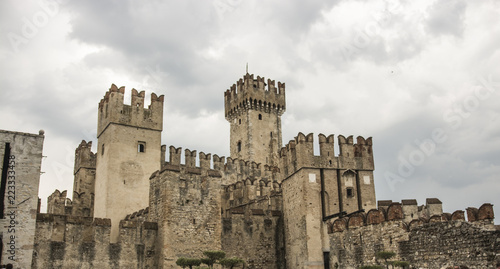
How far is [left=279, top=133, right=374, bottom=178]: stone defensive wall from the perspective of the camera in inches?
1133

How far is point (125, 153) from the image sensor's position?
103ft

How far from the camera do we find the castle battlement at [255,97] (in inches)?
2163

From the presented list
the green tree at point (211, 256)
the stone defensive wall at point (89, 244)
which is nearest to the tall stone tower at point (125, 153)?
the stone defensive wall at point (89, 244)

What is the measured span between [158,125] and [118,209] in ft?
20.6

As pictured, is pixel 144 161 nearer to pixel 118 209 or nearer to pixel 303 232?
pixel 118 209

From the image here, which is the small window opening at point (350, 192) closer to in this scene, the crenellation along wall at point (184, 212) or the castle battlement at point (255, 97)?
the crenellation along wall at point (184, 212)

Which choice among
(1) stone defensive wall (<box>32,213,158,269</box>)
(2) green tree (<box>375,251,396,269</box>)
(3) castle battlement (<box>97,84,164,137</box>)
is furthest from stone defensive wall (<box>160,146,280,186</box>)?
(2) green tree (<box>375,251,396,269</box>)

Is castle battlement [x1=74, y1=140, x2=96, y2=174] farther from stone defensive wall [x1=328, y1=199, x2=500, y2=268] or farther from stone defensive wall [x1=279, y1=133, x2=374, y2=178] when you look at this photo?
stone defensive wall [x1=328, y1=199, x2=500, y2=268]

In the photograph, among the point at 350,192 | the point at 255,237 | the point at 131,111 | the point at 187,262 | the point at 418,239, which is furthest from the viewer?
the point at 131,111

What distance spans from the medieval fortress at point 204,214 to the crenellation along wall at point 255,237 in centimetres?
6

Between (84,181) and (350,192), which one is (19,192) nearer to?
(84,181)

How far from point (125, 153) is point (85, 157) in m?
6.89

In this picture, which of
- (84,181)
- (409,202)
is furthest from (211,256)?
(84,181)

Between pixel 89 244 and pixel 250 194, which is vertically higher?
pixel 250 194
